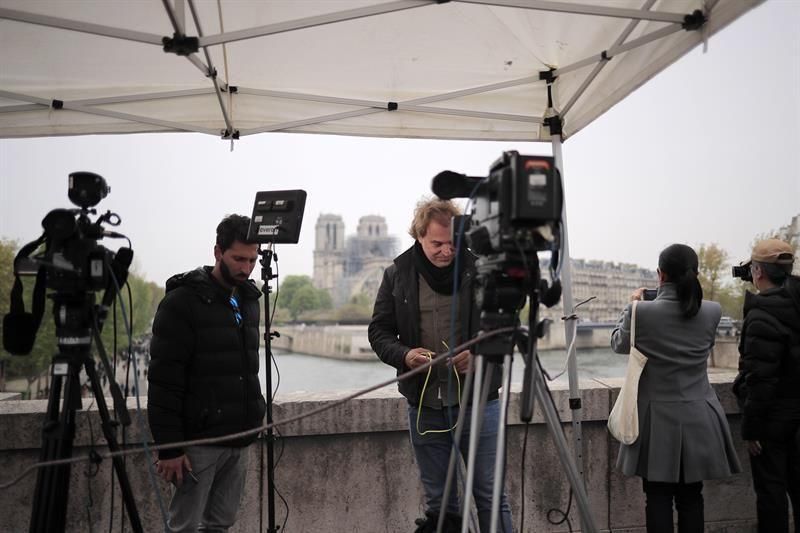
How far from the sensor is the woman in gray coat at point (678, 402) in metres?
2.77

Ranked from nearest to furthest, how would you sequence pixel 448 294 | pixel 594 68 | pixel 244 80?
pixel 448 294, pixel 594 68, pixel 244 80

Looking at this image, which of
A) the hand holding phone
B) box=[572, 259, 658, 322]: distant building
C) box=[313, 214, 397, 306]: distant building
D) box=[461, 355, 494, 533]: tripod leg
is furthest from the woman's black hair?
box=[313, 214, 397, 306]: distant building

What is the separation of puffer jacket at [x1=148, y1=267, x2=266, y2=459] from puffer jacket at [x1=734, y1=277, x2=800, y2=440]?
2.56 m

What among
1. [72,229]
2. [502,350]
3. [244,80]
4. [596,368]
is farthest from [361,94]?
[596,368]

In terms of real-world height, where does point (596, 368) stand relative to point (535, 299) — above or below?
below

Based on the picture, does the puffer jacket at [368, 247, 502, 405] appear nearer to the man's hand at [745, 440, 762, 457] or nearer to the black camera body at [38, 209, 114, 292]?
the black camera body at [38, 209, 114, 292]

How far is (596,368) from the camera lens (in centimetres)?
6147

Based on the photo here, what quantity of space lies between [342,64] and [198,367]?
1.97 metres

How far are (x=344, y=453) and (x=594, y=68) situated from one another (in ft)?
8.91

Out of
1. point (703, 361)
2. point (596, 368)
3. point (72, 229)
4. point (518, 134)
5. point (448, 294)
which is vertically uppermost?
point (518, 134)

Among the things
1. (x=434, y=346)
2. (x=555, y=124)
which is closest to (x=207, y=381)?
(x=434, y=346)

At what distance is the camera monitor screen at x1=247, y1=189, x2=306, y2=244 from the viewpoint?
2.65 metres

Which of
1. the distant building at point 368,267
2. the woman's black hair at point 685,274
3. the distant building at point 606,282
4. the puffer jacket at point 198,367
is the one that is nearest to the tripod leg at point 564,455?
the woman's black hair at point 685,274

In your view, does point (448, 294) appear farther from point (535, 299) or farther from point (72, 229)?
point (72, 229)
